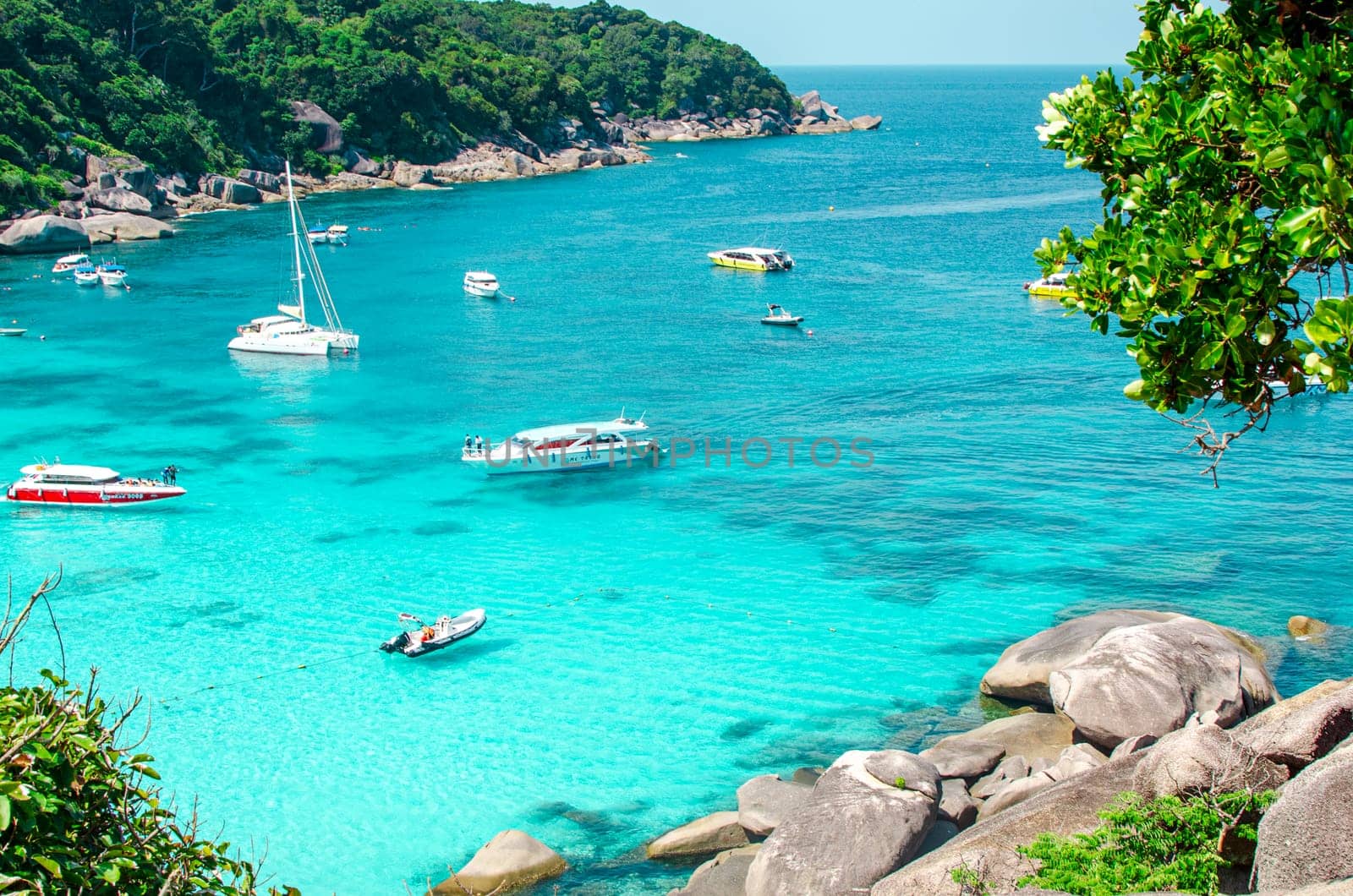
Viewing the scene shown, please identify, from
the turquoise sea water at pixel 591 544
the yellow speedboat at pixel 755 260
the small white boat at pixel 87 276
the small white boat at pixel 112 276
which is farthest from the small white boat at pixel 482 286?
the small white boat at pixel 87 276

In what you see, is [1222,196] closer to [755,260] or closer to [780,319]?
[780,319]

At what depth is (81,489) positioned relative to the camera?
158 feet

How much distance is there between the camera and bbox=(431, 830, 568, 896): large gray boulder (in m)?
24.2

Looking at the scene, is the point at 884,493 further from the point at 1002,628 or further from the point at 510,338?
the point at 510,338

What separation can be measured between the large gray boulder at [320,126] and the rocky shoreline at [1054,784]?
131149 mm

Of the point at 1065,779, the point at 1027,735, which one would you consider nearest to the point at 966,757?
the point at 1027,735

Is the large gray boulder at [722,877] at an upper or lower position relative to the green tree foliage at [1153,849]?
lower

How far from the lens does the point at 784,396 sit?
6109cm

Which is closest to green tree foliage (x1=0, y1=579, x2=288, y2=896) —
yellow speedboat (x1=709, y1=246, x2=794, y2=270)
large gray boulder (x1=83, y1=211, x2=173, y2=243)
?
yellow speedboat (x1=709, y1=246, x2=794, y2=270)

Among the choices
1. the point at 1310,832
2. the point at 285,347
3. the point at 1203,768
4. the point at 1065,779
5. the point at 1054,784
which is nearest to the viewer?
the point at 1310,832

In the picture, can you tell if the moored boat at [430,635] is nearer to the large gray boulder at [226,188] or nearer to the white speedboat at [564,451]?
the white speedboat at [564,451]

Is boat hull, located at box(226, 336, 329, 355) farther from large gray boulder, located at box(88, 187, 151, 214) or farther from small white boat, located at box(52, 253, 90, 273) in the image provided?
large gray boulder, located at box(88, 187, 151, 214)

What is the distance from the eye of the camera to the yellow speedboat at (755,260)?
93250 mm

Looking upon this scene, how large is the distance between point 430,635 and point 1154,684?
69.1ft
